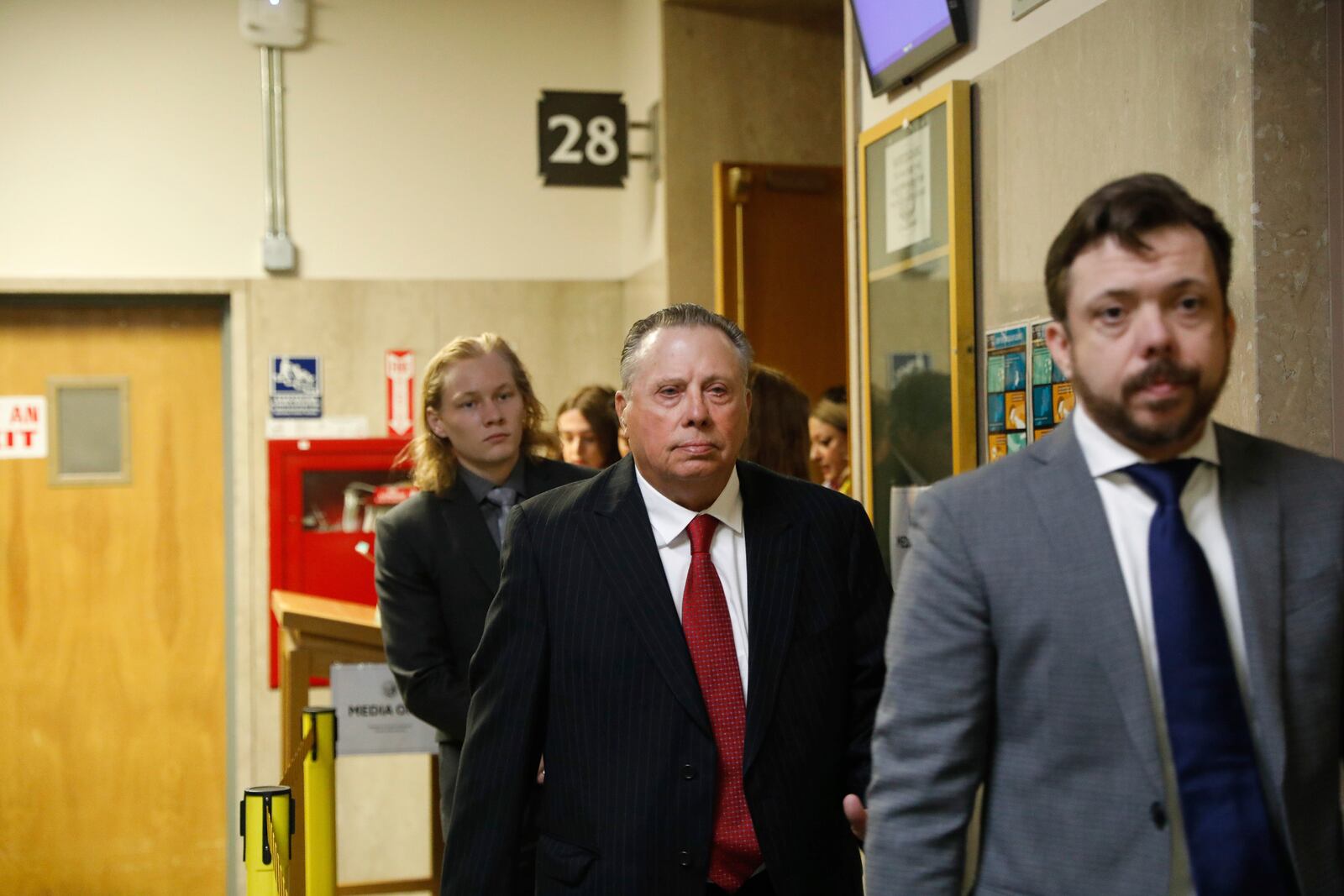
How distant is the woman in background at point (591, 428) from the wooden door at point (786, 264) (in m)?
0.73

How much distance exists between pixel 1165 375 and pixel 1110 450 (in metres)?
0.12

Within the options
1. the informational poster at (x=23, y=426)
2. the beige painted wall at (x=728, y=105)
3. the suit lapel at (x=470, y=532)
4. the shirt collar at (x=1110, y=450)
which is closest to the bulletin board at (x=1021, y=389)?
the shirt collar at (x=1110, y=450)

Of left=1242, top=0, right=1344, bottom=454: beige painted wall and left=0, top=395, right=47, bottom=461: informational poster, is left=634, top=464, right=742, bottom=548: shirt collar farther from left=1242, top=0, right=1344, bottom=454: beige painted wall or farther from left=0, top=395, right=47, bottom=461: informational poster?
left=0, top=395, right=47, bottom=461: informational poster

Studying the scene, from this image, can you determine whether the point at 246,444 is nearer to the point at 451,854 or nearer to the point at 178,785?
the point at 178,785

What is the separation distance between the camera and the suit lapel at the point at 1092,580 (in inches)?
53.3

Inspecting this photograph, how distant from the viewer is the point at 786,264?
4.83 metres

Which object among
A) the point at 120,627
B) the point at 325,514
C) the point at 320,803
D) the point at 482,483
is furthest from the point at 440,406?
the point at 120,627

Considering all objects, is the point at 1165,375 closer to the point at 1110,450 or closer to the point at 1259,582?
the point at 1110,450

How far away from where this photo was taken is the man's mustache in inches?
53.1

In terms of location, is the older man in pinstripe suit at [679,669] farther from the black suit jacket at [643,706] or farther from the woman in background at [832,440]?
the woman in background at [832,440]

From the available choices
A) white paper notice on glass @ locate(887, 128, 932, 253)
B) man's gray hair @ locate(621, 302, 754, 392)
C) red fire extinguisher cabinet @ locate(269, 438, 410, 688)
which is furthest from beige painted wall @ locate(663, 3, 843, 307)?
man's gray hair @ locate(621, 302, 754, 392)

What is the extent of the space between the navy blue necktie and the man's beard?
0.26 ft

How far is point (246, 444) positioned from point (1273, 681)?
4.80 m

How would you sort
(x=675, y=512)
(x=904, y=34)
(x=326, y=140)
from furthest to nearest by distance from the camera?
(x=326, y=140) → (x=904, y=34) → (x=675, y=512)
